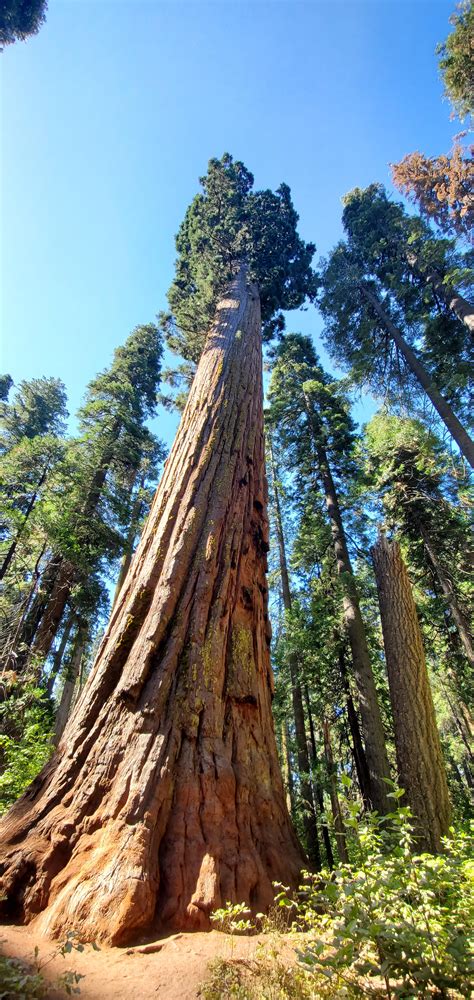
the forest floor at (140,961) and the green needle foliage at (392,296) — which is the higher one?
the green needle foliage at (392,296)

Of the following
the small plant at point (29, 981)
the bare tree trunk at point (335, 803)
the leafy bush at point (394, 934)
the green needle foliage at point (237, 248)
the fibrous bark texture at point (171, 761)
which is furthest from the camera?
the green needle foliage at point (237, 248)

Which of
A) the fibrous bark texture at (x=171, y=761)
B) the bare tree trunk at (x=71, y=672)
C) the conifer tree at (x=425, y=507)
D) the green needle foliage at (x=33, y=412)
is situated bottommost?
the fibrous bark texture at (x=171, y=761)

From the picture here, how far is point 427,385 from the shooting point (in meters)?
10.1

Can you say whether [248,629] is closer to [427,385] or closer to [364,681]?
[364,681]

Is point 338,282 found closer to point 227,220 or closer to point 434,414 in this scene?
point 227,220

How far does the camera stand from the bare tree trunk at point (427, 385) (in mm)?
8539

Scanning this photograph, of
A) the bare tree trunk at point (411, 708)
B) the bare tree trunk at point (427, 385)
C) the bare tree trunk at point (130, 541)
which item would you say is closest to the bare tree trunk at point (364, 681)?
the bare tree trunk at point (411, 708)

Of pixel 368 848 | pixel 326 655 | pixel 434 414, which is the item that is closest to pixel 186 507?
pixel 368 848

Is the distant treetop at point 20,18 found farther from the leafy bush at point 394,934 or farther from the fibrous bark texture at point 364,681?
the leafy bush at point 394,934

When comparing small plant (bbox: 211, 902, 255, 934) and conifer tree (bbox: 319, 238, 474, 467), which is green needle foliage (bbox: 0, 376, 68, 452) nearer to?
conifer tree (bbox: 319, 238, 474, 467)

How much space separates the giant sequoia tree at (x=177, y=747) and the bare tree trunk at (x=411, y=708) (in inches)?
108

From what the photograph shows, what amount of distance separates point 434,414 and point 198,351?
619 centimetres

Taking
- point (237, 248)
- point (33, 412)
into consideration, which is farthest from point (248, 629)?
point (33, 412)

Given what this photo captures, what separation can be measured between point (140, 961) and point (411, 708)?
15.9 feet
